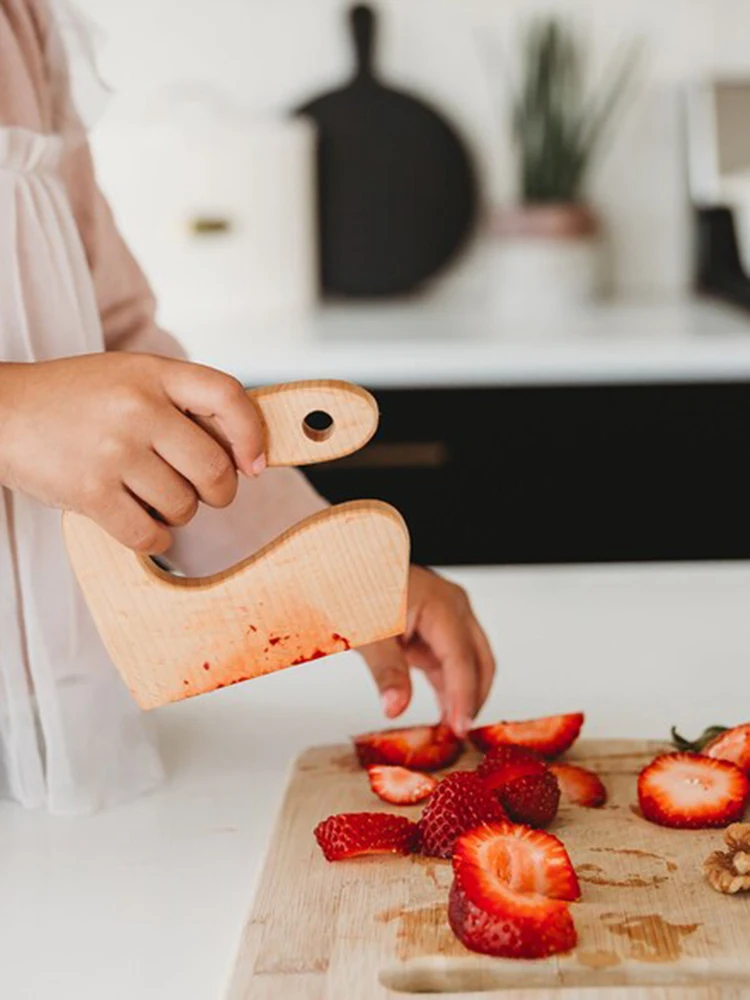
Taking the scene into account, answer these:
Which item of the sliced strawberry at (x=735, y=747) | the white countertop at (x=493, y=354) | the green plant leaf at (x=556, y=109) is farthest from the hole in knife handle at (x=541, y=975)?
the green plant leaf at (x=556, y=109)

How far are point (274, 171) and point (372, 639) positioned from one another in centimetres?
170

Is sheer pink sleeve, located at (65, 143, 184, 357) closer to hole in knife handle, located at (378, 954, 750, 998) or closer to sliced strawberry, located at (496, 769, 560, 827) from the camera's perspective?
sliced strawberry, located at (496, 769, 560, 827)

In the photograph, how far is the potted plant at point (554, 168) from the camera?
2.37 m

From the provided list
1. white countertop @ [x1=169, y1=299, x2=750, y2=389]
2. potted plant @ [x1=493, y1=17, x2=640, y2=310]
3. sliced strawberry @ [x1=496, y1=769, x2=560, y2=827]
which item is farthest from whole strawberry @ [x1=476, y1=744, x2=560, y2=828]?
potted plant @ [x1=493, y1=17, x2=640, y2=310]

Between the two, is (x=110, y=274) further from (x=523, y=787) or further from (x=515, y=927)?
(x=515, y=927)

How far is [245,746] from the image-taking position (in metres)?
0.98

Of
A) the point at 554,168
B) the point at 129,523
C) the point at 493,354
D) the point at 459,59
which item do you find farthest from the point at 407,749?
the point at 459,59

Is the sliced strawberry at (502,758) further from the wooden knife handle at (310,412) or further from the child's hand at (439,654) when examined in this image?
the wooden knife handle at (310,412)

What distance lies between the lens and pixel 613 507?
209 cm

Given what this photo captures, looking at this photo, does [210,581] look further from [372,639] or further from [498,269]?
[498,269]

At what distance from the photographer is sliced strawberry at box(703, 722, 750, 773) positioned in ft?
2.76

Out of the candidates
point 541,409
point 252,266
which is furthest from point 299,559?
point 252,266

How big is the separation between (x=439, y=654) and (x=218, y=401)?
0.34 meters

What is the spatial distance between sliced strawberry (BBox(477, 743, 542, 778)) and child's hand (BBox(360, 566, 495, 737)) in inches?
3.9
